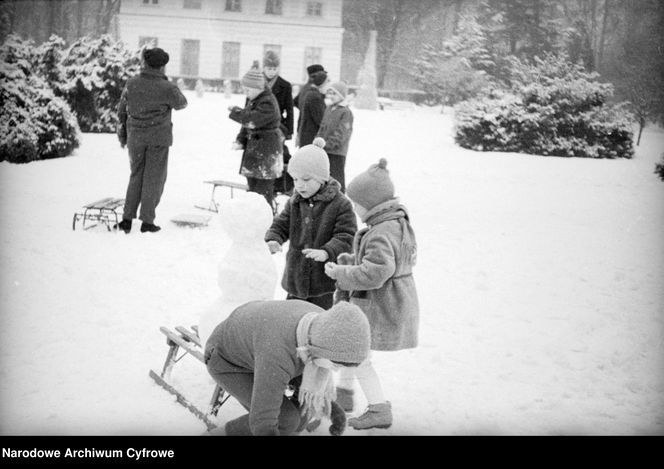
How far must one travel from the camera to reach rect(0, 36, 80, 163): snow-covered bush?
10125 mm

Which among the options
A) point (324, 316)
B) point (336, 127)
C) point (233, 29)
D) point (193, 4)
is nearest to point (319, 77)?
point (336, 127)

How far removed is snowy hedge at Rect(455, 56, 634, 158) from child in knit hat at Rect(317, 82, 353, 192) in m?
7.01

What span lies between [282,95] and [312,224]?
183 inches

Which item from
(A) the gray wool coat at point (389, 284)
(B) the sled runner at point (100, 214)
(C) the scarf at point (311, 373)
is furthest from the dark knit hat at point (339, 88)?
(C) the scarf at point (311, 373)

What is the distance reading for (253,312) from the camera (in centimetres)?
296

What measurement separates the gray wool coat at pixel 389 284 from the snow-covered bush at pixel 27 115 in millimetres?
8353

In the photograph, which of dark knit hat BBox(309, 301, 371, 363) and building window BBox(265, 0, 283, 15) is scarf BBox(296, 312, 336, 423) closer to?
dark knit hat BBox(309, 301, 371, 363)

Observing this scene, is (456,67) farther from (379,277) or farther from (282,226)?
(379,277)

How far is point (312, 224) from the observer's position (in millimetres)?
4027

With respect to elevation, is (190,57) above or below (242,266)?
above

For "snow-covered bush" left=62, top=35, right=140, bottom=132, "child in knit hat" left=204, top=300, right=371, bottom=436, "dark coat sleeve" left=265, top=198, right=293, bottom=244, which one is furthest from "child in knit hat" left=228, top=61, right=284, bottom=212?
"snow-covered bush" left=62, top=35, right=140, bottom=132

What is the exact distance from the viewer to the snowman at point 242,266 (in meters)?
Answer: 3.51

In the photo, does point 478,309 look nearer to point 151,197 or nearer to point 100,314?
point 100,314
